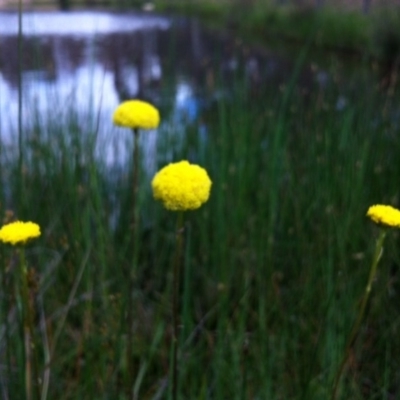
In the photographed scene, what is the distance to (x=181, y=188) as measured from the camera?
24.6 inches

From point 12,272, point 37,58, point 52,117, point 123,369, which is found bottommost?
point 123,369

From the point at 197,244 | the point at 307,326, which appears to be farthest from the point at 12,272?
the point at 197,244

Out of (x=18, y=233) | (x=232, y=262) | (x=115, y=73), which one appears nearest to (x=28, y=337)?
(x=18, y=233)

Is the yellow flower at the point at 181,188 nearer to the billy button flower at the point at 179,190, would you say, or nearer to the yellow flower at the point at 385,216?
the billy button flower at the point at 179,190

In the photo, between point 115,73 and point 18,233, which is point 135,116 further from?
point 115,73

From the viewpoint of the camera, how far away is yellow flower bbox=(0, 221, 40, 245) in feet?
1.95

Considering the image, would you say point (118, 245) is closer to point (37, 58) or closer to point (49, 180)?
point (49, 180)

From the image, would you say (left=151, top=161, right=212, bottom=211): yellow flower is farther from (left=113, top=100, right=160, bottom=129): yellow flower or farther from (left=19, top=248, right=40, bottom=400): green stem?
(left=113, top=100, right=160, bottom=129): yellow flower

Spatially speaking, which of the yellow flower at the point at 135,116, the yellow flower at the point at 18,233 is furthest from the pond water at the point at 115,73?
the yellow flower at the point at 18,233

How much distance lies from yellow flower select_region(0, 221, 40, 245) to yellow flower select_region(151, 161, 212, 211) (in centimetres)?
13

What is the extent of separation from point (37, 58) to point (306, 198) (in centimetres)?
87

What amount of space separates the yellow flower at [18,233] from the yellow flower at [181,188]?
127mm

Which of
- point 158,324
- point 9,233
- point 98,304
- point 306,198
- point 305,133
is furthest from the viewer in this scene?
point 305,133

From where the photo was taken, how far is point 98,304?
4.56 ft
